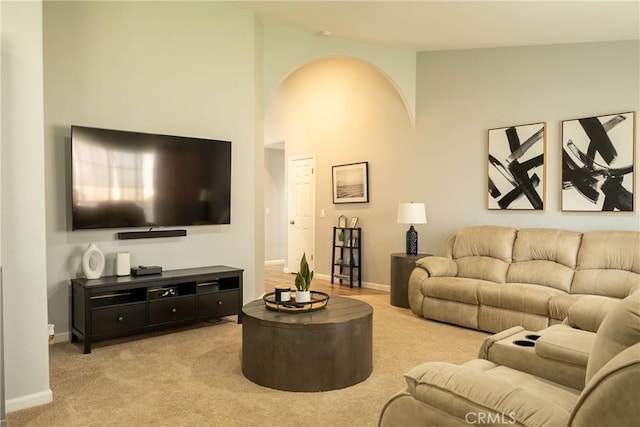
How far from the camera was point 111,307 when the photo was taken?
371 cm

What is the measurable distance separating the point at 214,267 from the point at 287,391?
6.79 ft

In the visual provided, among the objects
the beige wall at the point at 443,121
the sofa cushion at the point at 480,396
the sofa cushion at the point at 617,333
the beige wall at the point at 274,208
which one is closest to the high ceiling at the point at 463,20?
the beige wall at the point at 443,121

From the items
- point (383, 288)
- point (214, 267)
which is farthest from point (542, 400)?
point (383, 288)

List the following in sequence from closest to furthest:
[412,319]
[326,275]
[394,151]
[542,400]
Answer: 1. [542,400]
2. [412,319]
3. [394,151]
4. [326,275]

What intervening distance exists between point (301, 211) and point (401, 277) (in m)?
2.93

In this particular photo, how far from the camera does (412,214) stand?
546cm

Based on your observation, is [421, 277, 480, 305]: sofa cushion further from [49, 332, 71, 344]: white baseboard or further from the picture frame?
[49, 332, 71, 344]: white baseboard

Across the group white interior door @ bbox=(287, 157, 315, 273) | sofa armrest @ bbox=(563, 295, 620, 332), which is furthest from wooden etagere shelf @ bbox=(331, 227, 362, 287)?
sofa armrest @ bbox=(563, 295, 620, 332)

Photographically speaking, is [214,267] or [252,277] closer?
[214,267]

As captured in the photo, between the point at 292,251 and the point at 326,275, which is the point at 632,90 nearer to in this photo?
the point at 326,275

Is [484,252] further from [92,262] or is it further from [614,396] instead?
[614,396]

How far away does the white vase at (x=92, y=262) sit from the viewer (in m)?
3.83

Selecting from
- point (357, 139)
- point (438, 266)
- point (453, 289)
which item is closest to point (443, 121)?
point (357, 139)

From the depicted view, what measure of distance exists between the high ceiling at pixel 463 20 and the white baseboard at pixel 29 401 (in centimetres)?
374
